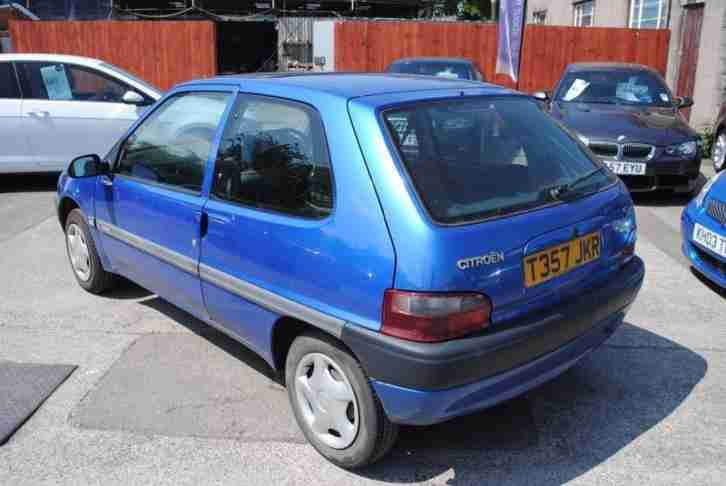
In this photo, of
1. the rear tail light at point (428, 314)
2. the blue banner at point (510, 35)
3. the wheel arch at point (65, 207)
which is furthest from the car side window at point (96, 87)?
the rear tail light at point (428, 314)

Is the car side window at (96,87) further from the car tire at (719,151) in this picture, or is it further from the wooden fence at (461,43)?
the wooden fence at (461,43)

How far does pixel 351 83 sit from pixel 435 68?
778 centimetres

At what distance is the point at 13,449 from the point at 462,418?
2.12m

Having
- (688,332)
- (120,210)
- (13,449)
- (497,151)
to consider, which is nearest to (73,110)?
(120,210)

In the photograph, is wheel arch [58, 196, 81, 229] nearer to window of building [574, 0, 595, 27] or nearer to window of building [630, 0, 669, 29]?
window of building [630, 0, 669, 29]

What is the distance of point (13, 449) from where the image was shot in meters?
3.11

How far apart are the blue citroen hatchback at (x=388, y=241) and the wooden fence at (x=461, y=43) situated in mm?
12683

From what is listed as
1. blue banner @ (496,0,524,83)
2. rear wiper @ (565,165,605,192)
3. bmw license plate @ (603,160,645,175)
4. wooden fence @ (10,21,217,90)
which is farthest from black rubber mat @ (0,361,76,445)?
wooden fence @ (10,21,217,90)

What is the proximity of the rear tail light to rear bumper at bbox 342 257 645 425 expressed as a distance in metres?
0.04

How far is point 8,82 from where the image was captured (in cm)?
829

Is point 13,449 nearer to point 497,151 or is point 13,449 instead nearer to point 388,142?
point 388,142

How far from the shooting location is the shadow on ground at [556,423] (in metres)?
2.94

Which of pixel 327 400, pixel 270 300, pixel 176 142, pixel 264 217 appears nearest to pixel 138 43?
pixel 176 142

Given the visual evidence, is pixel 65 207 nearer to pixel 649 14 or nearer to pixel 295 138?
pixel 295 138
